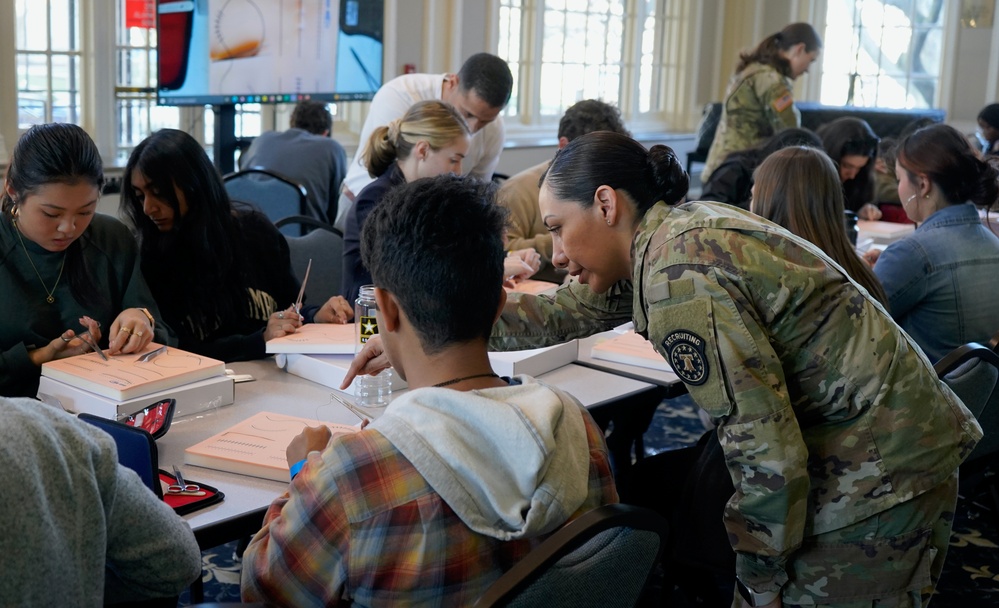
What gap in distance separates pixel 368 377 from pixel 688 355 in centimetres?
91

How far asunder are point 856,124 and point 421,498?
3.56m

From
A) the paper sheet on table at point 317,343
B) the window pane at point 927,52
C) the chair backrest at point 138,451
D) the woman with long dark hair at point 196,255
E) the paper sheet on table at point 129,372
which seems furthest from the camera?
the window pane at point 927,52

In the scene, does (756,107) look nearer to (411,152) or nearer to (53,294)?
(411,152)

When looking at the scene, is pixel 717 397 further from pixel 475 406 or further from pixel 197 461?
pixel 197 461

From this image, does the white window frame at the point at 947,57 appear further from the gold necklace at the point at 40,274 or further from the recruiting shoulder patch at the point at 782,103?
the gold necklace at the point at 40,274

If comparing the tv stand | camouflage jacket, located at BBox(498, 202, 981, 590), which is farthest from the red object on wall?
camouflage jacket, located at BBox(498, 202, 981, 590)

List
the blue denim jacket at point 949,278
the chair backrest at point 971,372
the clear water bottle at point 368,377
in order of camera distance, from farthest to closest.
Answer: the blue denim jacket at point 949,278 < the clear water bottle at point 368,377 < the chair backrest at point 971,372

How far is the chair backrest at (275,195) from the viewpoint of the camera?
13.2 feet

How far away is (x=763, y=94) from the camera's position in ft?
18.1

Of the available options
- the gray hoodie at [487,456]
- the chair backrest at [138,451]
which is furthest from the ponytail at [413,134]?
the gray hoodie at [487,456]

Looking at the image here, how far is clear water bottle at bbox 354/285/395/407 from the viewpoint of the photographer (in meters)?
2.17

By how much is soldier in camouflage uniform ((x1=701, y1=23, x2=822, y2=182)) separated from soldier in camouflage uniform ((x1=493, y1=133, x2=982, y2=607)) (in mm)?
3938

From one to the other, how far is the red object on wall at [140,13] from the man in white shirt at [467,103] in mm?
1571

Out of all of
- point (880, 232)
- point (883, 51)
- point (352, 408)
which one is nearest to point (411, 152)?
point (352, 408)
